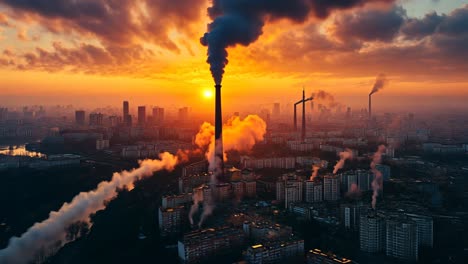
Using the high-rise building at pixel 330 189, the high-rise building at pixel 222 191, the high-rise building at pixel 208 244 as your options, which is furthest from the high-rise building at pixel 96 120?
the high-rise building at pixel 208 244

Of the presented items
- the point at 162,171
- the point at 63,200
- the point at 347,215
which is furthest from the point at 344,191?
the point at 63,200

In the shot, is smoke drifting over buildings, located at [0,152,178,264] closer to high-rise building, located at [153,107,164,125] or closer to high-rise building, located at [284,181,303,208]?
high-rise building, located at [284,181,303,208]

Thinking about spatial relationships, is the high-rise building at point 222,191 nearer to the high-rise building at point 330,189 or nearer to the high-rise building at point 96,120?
the high-rise building at point 330,189

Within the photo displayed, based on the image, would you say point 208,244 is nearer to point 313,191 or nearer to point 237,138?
point 313,191

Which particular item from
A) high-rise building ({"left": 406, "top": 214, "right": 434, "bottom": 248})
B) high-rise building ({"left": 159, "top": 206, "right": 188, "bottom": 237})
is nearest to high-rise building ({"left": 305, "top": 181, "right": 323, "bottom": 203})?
high-rise building ({"left": 406, "top": 214, "right": 434, "bottom": 248})

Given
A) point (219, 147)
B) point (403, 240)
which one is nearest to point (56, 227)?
point (219, 147)
